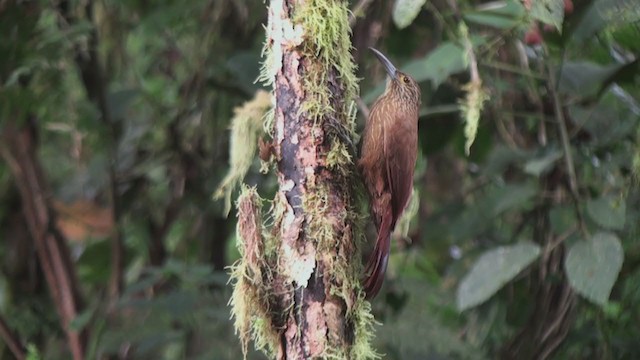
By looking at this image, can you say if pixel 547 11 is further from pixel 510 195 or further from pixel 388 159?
pixel 510 195

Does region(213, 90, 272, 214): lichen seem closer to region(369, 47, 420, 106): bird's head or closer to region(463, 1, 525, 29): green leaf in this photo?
region(369, 47, 420, 106): bird's head

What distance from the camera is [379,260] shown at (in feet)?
7.06

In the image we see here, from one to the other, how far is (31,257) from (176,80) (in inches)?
42.5

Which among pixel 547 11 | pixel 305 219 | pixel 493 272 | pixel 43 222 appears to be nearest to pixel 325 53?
pixel 305 219

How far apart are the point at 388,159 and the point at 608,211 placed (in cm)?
72

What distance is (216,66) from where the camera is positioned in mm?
4066

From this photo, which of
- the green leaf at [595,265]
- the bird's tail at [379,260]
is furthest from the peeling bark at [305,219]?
the green leaf at [595,265]

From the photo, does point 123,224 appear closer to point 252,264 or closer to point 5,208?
point 5,208

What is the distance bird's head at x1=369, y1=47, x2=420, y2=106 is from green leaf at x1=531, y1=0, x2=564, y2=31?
1.57ft

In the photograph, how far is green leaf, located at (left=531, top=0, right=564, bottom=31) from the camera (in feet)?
7.50

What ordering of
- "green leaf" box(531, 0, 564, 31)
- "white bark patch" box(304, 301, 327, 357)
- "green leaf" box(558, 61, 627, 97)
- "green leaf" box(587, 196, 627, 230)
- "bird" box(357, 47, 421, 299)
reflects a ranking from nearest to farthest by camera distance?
"white bark patch" box(304, 301, 327, 357)
"bird" box(357, 47, 421, 299)
"green leaf" box(531, 0, 564, 31)
"green leaf" box(587, 196, 627, 230)
"green leaf" box(558, 61, 627, 97)

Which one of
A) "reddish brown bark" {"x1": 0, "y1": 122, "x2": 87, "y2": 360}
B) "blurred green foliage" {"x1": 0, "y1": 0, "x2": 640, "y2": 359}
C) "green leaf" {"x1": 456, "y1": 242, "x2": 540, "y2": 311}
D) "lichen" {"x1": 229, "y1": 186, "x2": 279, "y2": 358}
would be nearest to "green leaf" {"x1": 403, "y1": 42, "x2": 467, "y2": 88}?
"blurred green foliage" {"x1": 0, "y1": 0, "x2": 640, "y2": 359}

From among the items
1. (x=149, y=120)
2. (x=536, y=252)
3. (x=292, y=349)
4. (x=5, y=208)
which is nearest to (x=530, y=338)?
(x=536, y=252)

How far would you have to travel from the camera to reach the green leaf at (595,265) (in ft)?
7.72
